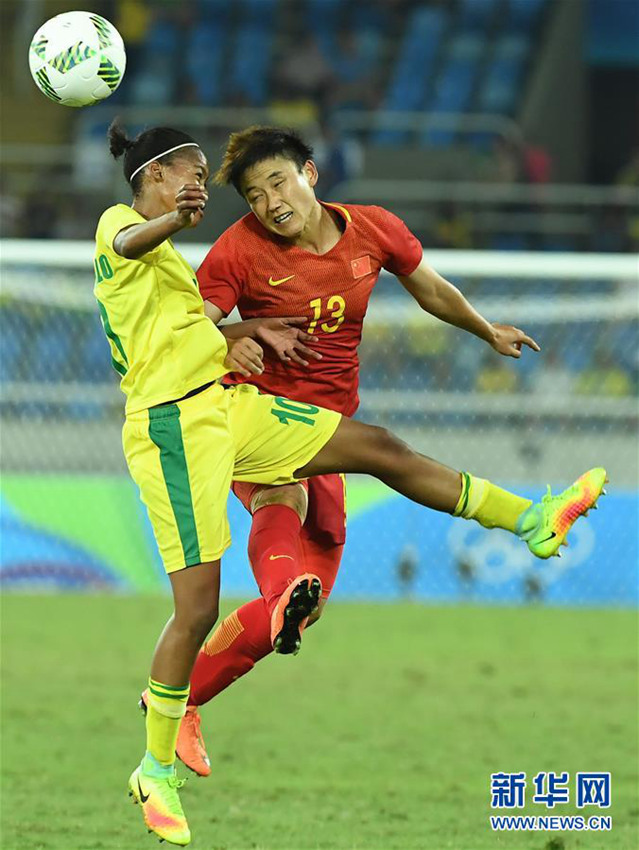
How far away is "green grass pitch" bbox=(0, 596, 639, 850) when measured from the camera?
567 centimetres

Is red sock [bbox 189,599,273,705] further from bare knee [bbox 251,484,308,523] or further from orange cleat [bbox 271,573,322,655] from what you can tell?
orange cleat [bbox 271,573,322,655]

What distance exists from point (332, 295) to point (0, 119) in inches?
567

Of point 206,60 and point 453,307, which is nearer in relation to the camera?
point 453,307

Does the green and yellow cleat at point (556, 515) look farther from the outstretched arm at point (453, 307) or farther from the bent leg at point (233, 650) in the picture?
the bent leg at point (233, 650)

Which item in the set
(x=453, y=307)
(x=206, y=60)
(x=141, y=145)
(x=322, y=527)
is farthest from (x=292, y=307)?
(x=206, y=60)

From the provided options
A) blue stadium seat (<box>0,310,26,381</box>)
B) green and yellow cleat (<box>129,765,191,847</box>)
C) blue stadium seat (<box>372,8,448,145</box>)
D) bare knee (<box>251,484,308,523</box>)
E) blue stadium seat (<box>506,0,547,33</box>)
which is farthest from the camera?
blue stadium seat (<box>506,0,547,33</box>)

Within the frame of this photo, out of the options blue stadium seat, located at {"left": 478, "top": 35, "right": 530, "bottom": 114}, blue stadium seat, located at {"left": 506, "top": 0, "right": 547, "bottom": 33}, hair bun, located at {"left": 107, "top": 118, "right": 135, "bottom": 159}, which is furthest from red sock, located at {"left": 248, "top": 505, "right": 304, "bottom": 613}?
blue stadium seat, located at {"left": 506, "top": 0, "right": 547, "bottom": 33}

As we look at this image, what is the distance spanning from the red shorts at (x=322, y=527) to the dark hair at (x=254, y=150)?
4.01ft

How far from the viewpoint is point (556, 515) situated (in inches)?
207

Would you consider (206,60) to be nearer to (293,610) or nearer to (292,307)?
(292,307)

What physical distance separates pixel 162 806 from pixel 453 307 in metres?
2.20

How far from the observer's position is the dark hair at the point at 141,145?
4953 mm

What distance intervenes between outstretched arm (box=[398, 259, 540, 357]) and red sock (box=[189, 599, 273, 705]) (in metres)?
1.37

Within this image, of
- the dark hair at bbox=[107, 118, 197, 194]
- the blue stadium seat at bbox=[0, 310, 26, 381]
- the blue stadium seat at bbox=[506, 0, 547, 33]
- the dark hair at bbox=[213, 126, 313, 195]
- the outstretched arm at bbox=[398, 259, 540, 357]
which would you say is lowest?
the blue stadium seat at bbox=[0, 310, 26, 381]
